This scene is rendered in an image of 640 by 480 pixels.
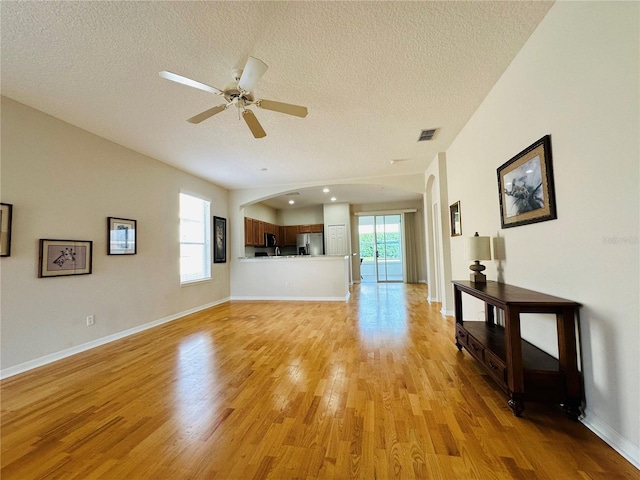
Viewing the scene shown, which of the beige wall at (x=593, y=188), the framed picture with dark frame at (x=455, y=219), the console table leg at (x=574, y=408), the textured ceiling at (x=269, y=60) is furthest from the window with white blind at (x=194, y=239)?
the console table leg at (x=574, y=408)

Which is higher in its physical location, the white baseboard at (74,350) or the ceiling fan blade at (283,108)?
the ceiling fan blade at (283,108)

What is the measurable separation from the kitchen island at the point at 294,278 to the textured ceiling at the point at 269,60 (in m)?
3.25

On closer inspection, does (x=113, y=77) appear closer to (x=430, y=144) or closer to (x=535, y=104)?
(x=535, y=104)

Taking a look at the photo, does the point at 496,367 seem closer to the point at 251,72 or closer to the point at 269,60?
the point at 251,72

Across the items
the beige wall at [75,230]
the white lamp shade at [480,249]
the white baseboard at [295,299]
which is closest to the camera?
the white lamp shade at [480,249]

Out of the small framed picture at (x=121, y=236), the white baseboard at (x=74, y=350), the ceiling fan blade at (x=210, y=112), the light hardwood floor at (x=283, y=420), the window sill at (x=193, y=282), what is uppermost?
the ceiling fan blade at (x=210, y=112)

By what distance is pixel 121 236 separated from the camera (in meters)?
3.76

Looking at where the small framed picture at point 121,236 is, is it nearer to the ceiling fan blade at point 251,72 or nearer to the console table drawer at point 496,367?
the ceiling fan blade at point 251,72

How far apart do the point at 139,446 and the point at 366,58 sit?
3.12 m

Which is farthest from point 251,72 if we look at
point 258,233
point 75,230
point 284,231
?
point 284,231

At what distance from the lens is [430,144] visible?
3988 millimetres

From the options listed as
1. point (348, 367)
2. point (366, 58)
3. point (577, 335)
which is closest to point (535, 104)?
point (366, 58)

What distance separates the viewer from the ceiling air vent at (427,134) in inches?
140

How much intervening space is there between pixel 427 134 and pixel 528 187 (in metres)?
1.92
